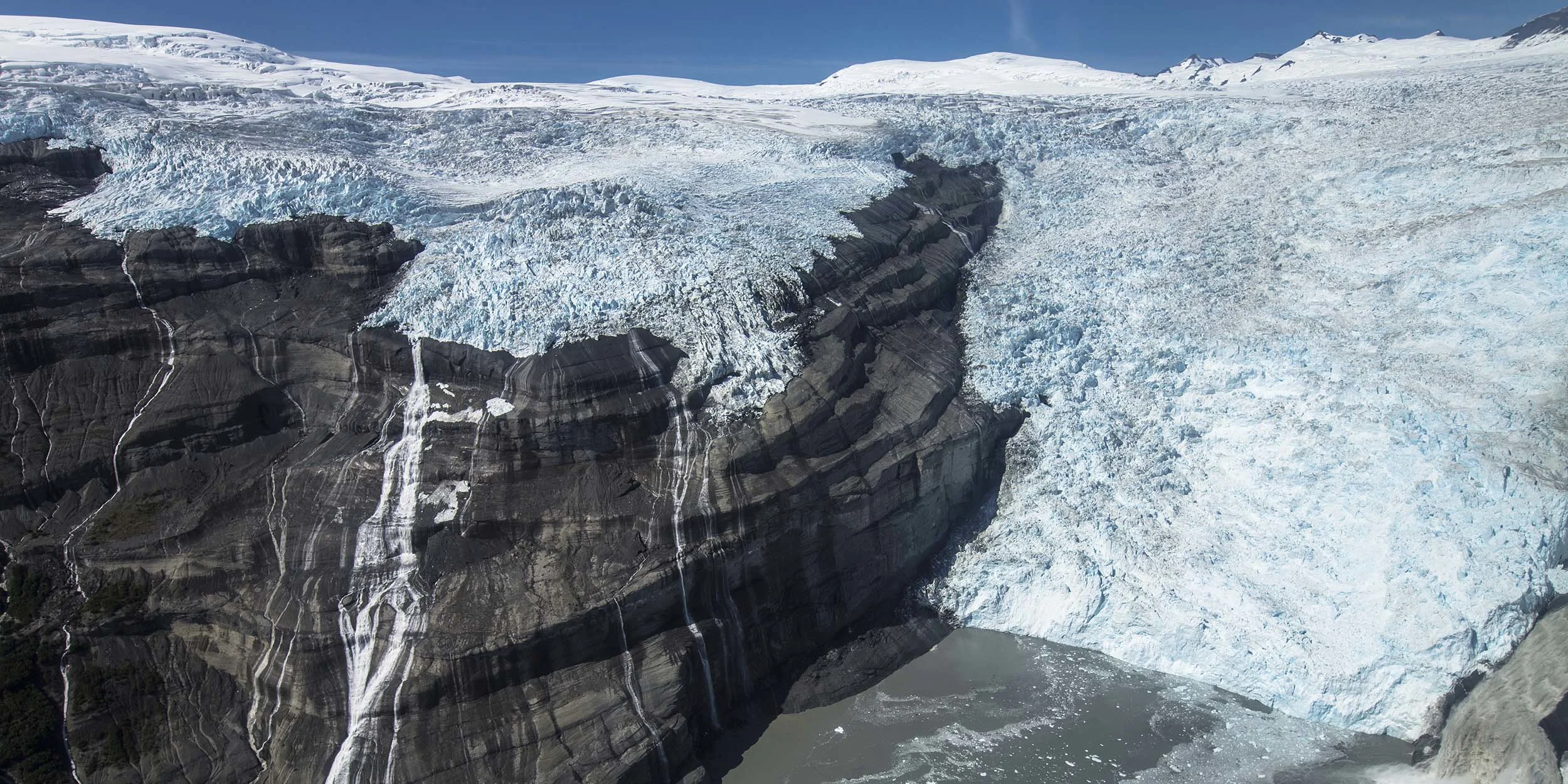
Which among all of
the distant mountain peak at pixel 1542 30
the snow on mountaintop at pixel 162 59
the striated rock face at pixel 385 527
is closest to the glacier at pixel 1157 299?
the snow on mountaintop at pixel 162 59

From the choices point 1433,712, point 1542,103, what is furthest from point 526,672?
point 1542,103

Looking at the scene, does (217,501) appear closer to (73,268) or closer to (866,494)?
(73,268)

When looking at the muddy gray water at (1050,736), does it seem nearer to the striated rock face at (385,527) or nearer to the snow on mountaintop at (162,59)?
the striated rock face at (385,527)

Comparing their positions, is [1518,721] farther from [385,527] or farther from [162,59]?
[162,59]

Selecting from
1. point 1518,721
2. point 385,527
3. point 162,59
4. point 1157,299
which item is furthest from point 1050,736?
point 162,59

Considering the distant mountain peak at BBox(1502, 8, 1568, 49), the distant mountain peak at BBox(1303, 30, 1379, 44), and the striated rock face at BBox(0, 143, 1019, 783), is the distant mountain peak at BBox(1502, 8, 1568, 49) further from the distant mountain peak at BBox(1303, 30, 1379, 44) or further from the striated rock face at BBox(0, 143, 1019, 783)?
the striated rock face at BBox(0, 143, 1019, 783)

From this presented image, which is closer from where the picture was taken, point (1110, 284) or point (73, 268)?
point (73, 268)
